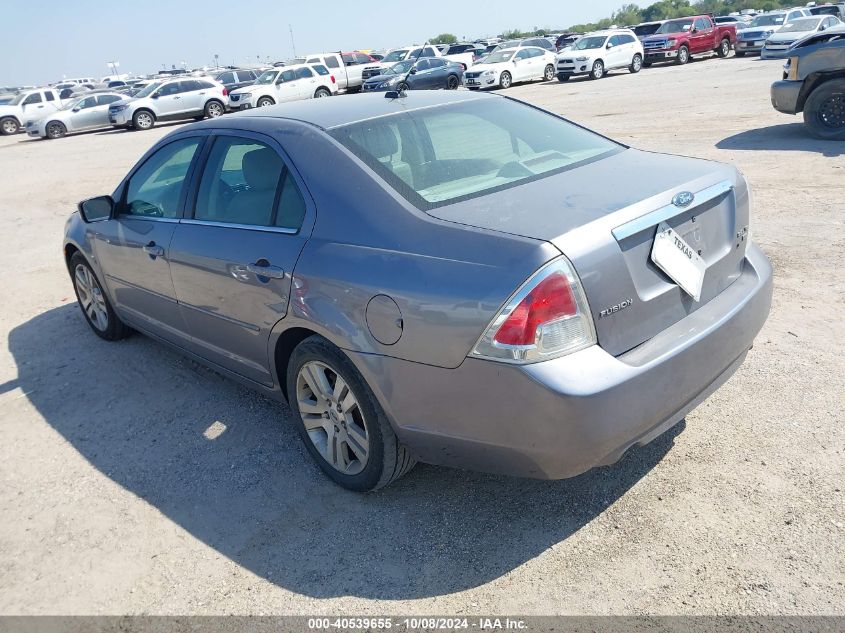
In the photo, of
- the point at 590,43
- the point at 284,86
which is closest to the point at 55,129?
the point at 284,86

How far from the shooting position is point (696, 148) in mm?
10711

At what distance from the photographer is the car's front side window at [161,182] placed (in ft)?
13.9

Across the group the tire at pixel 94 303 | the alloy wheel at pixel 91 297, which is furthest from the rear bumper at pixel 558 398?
the alloy wheel at pixel 91 297

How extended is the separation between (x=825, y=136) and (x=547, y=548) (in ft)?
31.3

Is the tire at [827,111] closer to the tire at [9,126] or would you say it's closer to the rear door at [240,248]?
the rear door at [240,248]

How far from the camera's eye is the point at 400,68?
30.3 meters

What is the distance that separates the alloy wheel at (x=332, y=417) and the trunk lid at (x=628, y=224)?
0.91m

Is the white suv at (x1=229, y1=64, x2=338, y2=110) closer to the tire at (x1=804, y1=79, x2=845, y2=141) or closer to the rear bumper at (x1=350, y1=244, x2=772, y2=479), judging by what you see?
the tire at (x1=804, y1=79, x2=845, y2=141)

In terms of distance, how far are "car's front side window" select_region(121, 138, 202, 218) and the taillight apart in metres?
2.47

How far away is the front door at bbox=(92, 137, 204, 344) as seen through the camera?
424 cm

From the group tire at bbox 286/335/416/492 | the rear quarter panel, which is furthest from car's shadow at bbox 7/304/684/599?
the rear quarter panel

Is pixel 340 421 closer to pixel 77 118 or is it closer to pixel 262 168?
pixel 262 168

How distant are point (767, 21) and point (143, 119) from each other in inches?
1044

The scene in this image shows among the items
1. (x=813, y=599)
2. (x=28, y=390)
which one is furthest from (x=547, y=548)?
(x=28, y=390)
